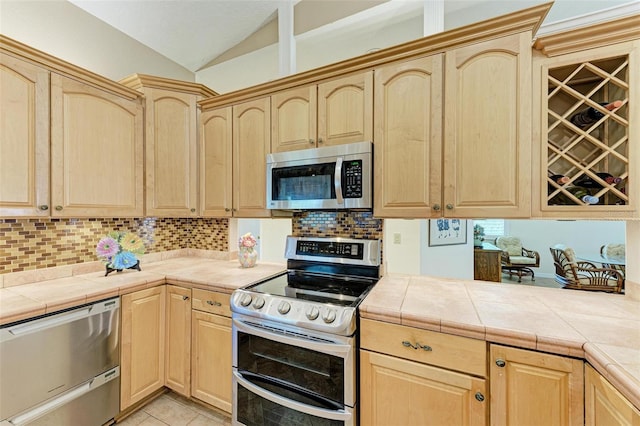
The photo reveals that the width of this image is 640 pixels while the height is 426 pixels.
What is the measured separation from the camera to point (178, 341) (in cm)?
186

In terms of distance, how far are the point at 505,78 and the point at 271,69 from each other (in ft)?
7.08

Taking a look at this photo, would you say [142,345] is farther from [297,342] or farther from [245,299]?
[297,342]

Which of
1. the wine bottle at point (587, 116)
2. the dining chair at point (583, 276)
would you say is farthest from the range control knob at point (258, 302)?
the dining chair at point (583, 276)

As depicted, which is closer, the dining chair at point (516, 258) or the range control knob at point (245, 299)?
the range control knob at point (245, 299)

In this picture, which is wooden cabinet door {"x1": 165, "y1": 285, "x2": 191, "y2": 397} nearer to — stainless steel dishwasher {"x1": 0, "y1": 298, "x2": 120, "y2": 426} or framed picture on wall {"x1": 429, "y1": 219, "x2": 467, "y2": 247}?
stainless steel dishwasher {"x1": 0, "y1": 298, "x2": 120, "y2": 426}

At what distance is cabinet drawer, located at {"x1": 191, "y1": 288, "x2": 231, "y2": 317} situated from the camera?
5.55ft

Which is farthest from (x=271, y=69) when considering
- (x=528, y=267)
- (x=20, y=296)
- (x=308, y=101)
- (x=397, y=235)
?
(x=528, y=267)

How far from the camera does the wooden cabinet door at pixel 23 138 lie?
1450 millimetres

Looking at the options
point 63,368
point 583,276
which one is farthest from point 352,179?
point 583,276

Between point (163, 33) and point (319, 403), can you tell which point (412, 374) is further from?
point (163, 33)

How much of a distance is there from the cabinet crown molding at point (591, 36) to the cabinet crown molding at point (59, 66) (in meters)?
2.64

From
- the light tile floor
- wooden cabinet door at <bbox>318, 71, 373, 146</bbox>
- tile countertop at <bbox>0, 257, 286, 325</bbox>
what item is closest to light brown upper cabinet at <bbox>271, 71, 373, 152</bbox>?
wooden cabinet door at <bbox>318, 71, 373, 146</bbox>

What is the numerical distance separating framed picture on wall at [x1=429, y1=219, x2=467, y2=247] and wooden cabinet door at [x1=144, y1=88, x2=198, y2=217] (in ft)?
8.88

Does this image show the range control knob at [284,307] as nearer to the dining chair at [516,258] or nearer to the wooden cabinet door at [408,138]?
the wooden cabinet door at [408,138]
